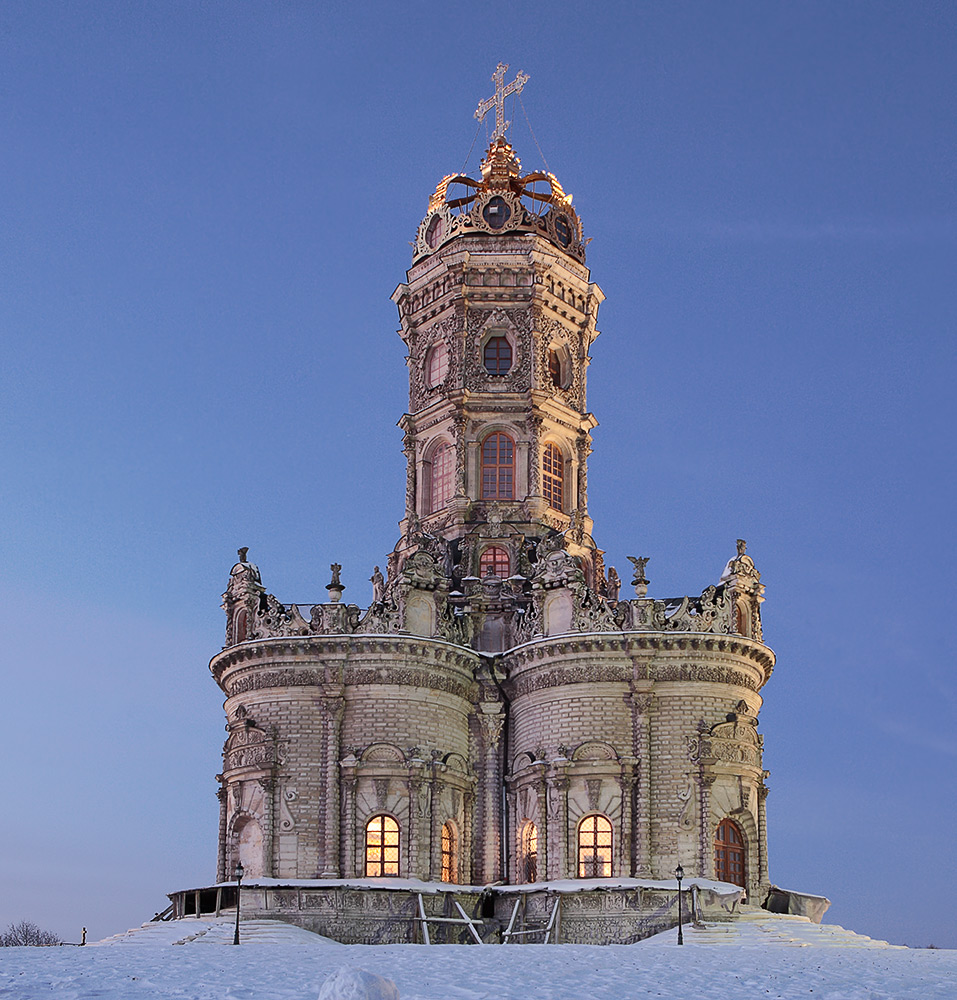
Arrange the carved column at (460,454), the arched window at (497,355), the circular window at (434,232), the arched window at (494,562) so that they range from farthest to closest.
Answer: the circular window at (434,232) < the arched window at (497,355) < the carved column at (460,454) < the arched window at (494,562)

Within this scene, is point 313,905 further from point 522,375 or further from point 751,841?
point 522,375

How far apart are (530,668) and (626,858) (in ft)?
23.0

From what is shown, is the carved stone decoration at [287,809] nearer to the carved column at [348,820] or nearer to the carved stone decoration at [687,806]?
the carved column at [348,820]

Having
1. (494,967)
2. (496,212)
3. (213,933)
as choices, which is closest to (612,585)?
(496,212)

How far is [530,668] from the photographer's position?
4650 centimetres

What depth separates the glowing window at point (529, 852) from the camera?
4509 centimetres

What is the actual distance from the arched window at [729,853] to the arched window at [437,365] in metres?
20.5

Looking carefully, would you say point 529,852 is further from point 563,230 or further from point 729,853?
point 563,230

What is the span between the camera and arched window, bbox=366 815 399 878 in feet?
144

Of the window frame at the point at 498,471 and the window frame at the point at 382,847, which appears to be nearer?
the window frame at the point at 382,847

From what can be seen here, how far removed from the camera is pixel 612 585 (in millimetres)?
53188

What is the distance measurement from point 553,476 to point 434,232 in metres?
11.2

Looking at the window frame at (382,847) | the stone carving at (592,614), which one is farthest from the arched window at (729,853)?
the window frame at (382,847)

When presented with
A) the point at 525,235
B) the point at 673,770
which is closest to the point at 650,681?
the point at 673,770
